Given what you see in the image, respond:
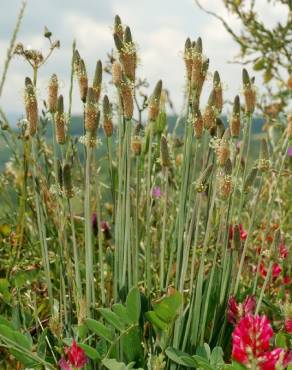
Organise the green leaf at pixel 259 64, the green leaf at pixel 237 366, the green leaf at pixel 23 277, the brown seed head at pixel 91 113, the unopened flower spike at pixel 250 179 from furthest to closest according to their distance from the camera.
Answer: the green leaf at pixel 259 64 → the green leaf at pixel 23 277 → the unopened flower spike at pixel 250 179 → the brown seed head at pixel 91 113 → the green leaf at pixel 237 366

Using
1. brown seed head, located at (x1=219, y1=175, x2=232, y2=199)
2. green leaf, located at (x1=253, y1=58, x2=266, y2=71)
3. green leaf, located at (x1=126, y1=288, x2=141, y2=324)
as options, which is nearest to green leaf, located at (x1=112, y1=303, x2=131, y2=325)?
green leaf, located at (x1=126, y1=288, x2=141, y2=324)

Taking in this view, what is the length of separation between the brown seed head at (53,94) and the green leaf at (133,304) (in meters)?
0.31

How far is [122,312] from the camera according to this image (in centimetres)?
95

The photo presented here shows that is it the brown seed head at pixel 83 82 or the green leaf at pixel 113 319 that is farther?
the brown seed head at pixel 83 82

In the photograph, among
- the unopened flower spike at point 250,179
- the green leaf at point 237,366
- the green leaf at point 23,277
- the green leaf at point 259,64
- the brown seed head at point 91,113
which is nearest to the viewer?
the green leaf at point 237,366

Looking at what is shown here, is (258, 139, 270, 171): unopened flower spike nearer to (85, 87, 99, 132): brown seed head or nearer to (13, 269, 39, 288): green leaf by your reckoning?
(85, 87, 99, 132): brown seed head

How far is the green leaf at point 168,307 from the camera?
3.01 feet

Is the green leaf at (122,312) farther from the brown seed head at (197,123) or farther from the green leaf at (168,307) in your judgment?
the brown seed head at (197,123)

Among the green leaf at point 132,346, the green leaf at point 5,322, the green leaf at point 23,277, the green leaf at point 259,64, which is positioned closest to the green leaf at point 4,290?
the green leaf at point 23,277

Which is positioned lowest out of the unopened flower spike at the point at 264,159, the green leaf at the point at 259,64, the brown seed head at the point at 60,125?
the unopened flower spike at the point at 264,159

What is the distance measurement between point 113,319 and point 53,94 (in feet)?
1.19

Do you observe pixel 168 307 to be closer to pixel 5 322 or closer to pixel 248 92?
pixel 5 322

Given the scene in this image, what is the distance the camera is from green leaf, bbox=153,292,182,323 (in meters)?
0.92

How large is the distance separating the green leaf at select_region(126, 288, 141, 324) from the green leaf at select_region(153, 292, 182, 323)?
3 cm
